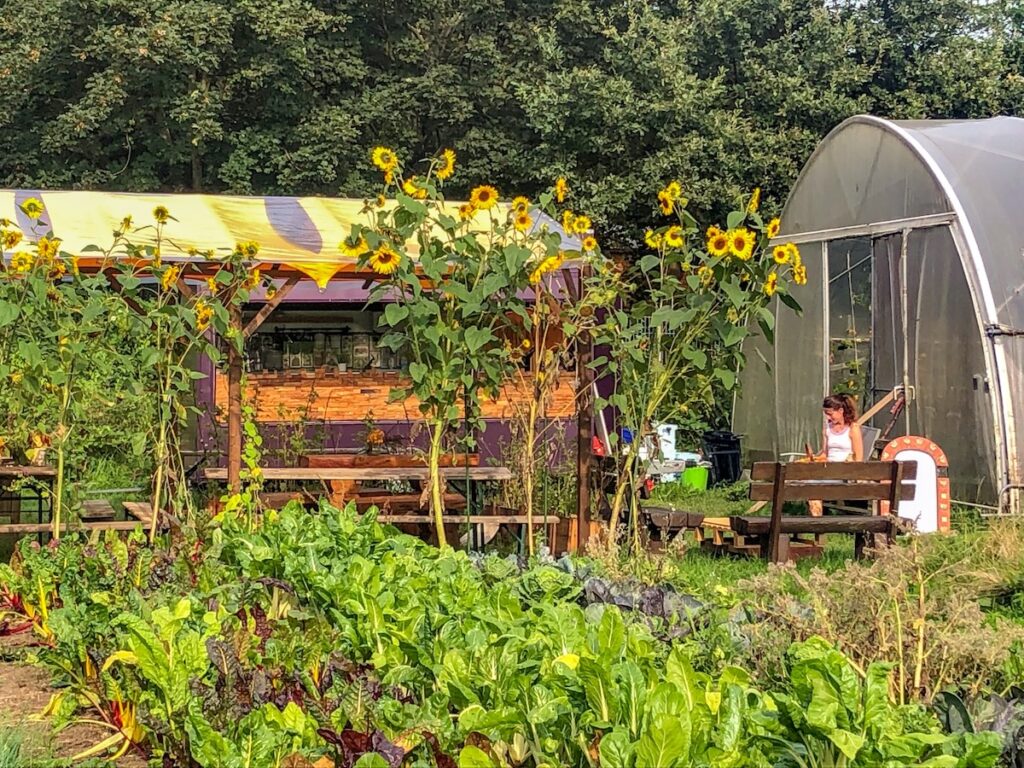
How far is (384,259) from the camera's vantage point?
17.5 ft

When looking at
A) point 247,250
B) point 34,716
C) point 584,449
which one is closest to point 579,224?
point 584,449

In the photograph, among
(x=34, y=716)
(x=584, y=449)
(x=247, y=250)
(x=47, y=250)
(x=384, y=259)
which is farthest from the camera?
(x=584, y=449)

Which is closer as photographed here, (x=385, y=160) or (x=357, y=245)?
(x=357, y=245)

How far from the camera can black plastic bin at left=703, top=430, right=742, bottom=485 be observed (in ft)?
46.5

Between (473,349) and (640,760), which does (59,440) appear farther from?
(640,760)

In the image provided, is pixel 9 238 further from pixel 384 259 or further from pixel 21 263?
pixel 384 259

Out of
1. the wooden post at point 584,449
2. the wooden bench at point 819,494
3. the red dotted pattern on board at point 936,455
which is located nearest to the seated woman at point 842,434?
the red dotted pattern on board at point 936,455

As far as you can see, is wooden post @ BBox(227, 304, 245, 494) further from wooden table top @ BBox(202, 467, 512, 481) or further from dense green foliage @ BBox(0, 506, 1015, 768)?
dense green foliage @ BBox(0, 506, 1015, 768)

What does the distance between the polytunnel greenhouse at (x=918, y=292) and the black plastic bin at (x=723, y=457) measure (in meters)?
1.12

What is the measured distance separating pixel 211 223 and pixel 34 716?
5.36 m

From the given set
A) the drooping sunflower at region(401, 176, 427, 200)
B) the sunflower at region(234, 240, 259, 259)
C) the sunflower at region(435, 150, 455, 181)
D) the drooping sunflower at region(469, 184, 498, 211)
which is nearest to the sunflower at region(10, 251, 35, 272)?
the sunflower at region(234, 240, 259, 259)

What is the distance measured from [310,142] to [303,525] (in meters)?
15.4

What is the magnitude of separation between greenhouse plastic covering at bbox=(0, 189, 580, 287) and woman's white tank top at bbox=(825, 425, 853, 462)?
2540mm

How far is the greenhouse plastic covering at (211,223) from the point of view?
25.9ft
